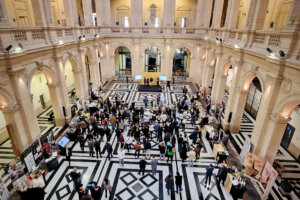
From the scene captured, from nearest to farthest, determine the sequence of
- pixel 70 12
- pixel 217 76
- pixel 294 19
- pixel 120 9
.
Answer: pixel 294 19 < pixel 70 12 < pixel 217 76 < pixel 120 9

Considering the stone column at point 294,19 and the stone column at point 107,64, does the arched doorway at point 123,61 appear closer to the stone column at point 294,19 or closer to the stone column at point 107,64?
the stone column at point 107,64

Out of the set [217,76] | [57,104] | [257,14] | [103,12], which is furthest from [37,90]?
[257,14]

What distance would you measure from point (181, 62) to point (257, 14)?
1662 cm

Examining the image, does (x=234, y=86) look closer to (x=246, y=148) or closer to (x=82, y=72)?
(x=246, y=148)

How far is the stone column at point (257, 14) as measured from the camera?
31.6 feet

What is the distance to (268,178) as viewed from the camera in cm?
764

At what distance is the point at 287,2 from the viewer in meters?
12.2

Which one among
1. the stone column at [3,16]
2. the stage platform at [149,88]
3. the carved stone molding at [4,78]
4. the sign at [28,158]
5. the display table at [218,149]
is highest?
the stone column at [3,16]

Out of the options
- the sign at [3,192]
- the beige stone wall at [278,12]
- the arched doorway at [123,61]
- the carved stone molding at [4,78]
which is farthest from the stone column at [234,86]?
the arched doorway at [123,61]

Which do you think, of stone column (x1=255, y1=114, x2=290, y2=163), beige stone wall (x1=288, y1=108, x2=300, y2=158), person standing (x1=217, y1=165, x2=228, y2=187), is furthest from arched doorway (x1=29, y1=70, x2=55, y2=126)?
beige stone wall (x1=288, y1=108, x2=300, y2=158)

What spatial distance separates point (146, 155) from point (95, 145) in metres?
2.65

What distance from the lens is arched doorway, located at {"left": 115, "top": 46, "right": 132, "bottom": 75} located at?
2550 cm

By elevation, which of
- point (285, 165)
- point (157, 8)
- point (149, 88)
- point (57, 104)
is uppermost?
point (157, 8)

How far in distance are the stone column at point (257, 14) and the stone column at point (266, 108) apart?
326 cm
